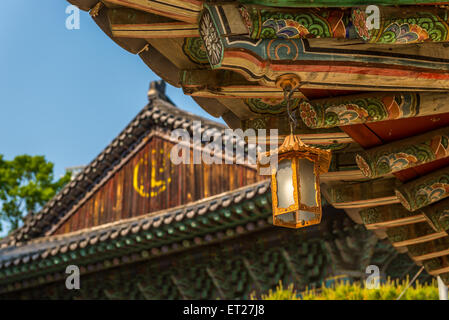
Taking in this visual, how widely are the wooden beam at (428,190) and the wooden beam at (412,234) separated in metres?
1.08

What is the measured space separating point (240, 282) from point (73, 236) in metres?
5.26

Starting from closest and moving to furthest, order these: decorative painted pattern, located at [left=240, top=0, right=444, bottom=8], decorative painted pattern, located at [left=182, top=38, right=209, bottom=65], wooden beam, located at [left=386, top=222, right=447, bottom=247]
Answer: decorative painted pattern, located at [left=240, top=0, right=444, bottom=8]
decorative painted pattern, located at [left=182, top=38, right=209, bottom=65]
wooden beam, located at [left=386, top=222, right=447, bottom=247]

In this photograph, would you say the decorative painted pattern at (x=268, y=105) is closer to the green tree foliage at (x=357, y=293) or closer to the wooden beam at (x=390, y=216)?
the wooden beam at (x=390, y=216)

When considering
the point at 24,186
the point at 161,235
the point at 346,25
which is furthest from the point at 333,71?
the point at 24,186

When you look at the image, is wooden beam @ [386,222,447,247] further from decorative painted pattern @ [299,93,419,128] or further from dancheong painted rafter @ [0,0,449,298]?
decorative painted pattern @ [299,93,419,128]

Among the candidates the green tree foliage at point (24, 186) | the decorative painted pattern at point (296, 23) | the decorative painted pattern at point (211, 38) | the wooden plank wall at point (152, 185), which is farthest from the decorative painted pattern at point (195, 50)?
the green tree foliage at point (24, 186)

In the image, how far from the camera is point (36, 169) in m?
27.2

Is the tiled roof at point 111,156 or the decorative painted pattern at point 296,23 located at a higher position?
the tiled roof at point 111,156

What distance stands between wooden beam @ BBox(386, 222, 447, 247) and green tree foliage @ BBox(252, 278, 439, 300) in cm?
434

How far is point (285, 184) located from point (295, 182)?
0.09 meters

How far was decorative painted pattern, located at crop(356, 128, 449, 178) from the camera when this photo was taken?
169 inches

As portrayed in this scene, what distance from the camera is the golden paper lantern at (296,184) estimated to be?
3.55m

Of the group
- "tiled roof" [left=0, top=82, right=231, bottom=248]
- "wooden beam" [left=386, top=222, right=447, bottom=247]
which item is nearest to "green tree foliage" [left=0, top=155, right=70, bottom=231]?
"tiled roof" [left=0, top=82, right=231, bottom=248]

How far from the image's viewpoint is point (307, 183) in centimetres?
363
